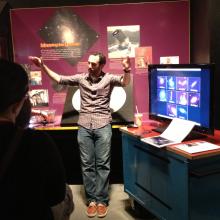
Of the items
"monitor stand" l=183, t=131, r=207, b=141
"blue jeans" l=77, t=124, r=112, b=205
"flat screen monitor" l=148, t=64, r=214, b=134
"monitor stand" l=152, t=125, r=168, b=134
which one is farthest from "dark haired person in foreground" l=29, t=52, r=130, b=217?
"monitor stand" l=183, t=131, r=207, b=141

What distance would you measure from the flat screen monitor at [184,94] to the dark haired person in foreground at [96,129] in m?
0.38

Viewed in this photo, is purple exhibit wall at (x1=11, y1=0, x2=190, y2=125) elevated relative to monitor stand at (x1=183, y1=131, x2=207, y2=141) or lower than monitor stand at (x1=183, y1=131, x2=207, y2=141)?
elevated

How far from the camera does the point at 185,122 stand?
8.67ft

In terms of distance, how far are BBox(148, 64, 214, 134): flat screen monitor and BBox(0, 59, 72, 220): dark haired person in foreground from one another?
Answer: 4.94ft

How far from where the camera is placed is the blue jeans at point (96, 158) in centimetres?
327

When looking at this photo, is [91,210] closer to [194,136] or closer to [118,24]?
[194,136]

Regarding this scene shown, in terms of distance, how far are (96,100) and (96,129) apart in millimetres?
267

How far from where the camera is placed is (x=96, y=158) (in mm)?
3324

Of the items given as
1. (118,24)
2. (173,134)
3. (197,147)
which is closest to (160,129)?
(173,134)

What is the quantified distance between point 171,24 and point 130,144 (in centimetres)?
145

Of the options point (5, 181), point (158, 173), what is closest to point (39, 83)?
point (158, 173)

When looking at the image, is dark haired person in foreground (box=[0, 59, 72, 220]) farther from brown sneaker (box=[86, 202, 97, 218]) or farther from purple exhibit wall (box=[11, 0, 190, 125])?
purple exhibit wall (box=[11, 0, 190, 125])

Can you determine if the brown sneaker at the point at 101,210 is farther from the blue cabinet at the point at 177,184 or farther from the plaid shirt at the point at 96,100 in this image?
the plaid shirt at the point at 96,100

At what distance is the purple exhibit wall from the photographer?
12.3ft
